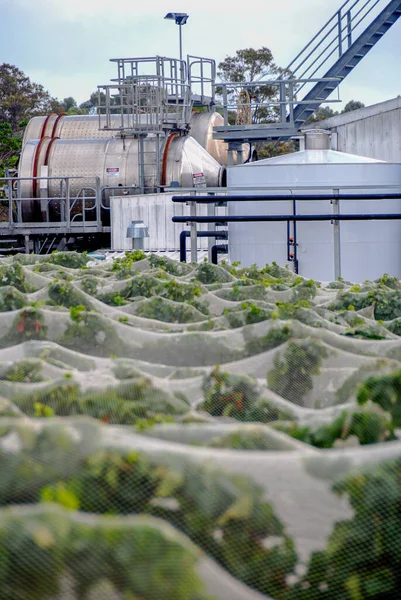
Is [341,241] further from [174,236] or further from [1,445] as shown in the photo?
[1,445]

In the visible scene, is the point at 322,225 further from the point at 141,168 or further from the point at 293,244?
the point at 141,168

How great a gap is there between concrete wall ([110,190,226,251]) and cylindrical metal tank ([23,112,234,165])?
8.81 m

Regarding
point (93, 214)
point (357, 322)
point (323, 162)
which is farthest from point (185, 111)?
point (357, 322)

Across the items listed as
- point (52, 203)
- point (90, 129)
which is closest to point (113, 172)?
point (52, 203)

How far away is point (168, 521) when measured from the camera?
284 centimetres

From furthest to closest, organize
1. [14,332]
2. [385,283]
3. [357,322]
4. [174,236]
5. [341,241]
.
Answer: [174,236]
[341,241]
[385,283]
[357,322]
[14,332]

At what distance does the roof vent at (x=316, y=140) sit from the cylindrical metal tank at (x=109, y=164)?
13.0 metres

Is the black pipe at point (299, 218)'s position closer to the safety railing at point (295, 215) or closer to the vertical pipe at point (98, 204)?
the safety railing at point (295, 215)

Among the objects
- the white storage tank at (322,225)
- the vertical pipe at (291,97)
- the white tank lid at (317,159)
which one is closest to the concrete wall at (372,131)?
the vertical pipe at (291,97)

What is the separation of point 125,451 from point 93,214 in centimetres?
2322

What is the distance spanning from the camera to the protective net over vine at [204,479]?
2.49 meters

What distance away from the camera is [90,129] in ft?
92.4

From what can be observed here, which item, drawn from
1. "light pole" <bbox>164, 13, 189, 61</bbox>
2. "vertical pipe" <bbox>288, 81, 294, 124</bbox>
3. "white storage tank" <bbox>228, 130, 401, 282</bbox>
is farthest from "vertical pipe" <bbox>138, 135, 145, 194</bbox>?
"white storage tank" <bbox>228, 130, 401, 282</bbox>

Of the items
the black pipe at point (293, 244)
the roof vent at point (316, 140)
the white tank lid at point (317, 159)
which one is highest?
the roof vent at point (316, 140)
